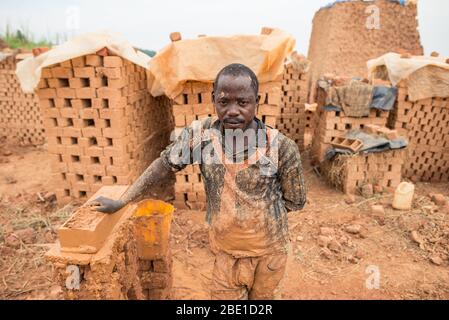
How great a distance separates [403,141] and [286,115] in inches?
118

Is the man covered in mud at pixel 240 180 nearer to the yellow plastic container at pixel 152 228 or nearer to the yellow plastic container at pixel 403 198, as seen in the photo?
the yellow plastic container at pixel 152 228

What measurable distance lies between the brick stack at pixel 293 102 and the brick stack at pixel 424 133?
6.96 feet

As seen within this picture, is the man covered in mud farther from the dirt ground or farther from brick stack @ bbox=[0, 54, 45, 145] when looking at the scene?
brick stack @ bbox=[0, 54, 45, 145]

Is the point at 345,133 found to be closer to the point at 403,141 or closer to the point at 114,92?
the point at 403,141

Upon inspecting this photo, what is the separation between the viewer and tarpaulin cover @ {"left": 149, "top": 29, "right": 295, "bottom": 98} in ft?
13.9

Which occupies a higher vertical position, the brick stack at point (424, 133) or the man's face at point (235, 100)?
the man's face at point (235, 100)

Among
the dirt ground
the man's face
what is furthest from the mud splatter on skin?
the dirt ground

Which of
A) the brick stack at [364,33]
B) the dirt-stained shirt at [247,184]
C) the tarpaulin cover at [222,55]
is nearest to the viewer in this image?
the dirt-stained shirt at [247,184]

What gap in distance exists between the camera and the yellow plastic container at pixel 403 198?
17.9 feet

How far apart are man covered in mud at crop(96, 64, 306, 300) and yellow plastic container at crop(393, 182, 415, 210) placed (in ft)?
13.9

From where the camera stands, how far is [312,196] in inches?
247

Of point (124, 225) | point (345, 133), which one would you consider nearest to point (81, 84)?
point (124, 225)

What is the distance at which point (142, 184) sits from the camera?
211 centimetres

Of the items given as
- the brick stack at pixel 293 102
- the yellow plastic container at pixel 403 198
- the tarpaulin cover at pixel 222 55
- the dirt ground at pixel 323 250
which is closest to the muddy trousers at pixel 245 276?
the dirt ground at pixel 323 250
